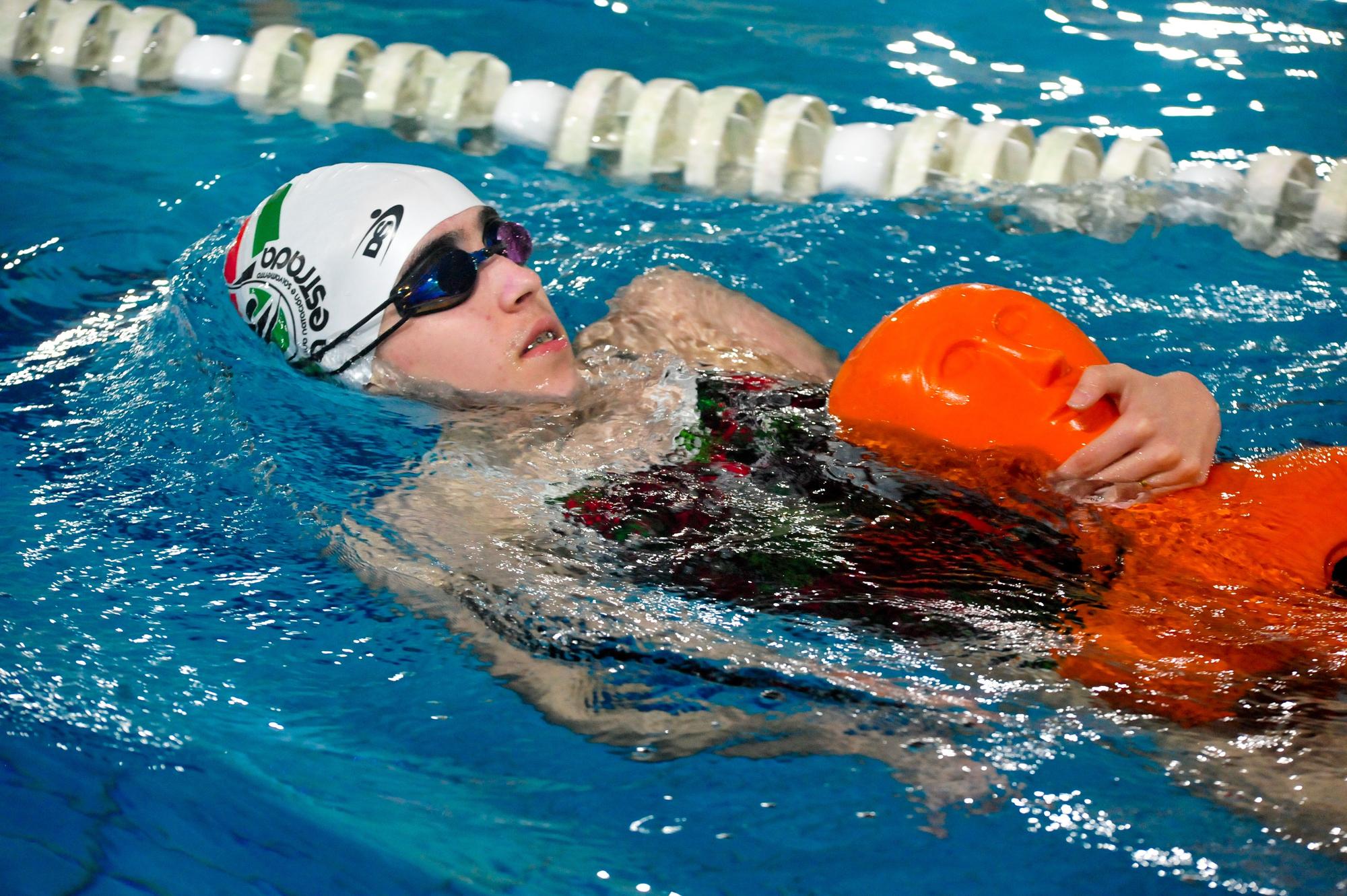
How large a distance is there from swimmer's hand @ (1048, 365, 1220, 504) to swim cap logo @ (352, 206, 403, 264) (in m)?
1.65

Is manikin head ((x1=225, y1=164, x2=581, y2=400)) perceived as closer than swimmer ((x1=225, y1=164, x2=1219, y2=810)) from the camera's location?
No

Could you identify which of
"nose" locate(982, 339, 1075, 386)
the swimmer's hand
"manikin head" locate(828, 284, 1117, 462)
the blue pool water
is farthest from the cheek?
the swimmer's hand

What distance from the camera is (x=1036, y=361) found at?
2176mm

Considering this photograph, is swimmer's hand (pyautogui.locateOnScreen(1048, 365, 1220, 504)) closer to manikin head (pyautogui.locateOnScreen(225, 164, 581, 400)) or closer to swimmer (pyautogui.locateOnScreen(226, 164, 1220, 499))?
swimmer (pyautogui.locateOnScreen(226, 164, 1220, 499))

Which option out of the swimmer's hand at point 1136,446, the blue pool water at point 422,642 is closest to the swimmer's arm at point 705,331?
the blue pool water at point 422,642

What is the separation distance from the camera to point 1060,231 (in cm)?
402

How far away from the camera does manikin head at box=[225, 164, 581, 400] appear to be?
2.77 metres

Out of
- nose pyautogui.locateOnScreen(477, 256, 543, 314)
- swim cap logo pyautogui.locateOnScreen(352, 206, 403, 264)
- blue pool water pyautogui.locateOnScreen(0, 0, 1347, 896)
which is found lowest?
blue pool water pyautogui.locateOnScreen(0, 0, 1347, 896)

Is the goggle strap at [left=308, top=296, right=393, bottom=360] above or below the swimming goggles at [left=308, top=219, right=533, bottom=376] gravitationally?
below

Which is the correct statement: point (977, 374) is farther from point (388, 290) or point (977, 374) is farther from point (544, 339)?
point (388, 290)

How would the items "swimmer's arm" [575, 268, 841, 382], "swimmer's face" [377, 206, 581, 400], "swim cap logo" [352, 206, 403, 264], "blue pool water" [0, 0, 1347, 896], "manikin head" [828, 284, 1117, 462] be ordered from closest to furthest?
"blue pool water" [0, 0, 1347, 896]
"manikin head" [828, 284, 1117, 462]
"swimmer's face" [377, 206, 581, 400]
"swim cap logo" [352, 206, 403, 264]
"swimmer's arm" [575, 268, 841, 382]

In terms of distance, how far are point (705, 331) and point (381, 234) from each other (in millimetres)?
924

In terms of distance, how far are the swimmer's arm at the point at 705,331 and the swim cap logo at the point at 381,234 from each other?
0.60 m

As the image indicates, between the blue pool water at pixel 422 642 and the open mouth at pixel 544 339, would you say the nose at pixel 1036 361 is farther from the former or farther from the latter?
the open mouth at pixel 544 339
